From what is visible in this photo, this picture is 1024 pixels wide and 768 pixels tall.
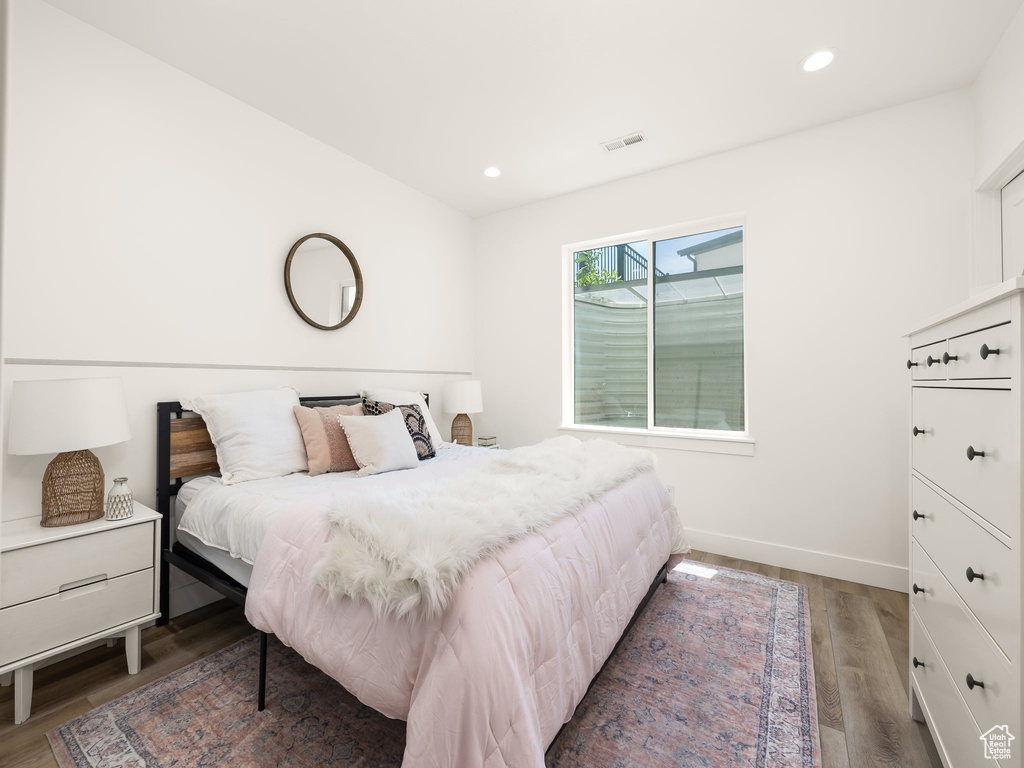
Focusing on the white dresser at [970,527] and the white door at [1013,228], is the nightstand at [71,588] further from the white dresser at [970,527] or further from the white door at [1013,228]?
the white door at [1013,228]

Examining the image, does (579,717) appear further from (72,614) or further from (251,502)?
(72,614)

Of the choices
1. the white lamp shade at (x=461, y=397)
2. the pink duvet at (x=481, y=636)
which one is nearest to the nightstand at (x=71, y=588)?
the pink duvet at (x=481, y=636)

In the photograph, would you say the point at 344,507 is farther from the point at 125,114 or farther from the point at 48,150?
the point at 125,114

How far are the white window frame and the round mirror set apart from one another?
66.7 inches

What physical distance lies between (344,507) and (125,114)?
2.21 m

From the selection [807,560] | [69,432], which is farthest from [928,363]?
[69,432]

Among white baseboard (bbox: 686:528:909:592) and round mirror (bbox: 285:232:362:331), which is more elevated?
round mirror (bbox: 285:232:362:331)

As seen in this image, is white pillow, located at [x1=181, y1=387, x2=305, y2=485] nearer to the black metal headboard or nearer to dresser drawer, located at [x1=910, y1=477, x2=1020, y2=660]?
the black metal headboard

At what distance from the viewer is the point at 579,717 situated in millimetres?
1664

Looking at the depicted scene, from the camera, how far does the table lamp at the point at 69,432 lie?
5.74ft

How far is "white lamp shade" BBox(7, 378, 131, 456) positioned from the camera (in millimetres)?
1744

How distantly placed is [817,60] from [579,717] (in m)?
3.07

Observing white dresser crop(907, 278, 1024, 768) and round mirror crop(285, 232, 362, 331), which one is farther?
round mirror crop(285, 232, 362, 331)

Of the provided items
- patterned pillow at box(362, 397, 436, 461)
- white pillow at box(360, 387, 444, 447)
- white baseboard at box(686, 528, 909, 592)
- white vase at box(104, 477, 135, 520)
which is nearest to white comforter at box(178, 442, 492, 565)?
white vase at box(104, 477, 135, 520)
